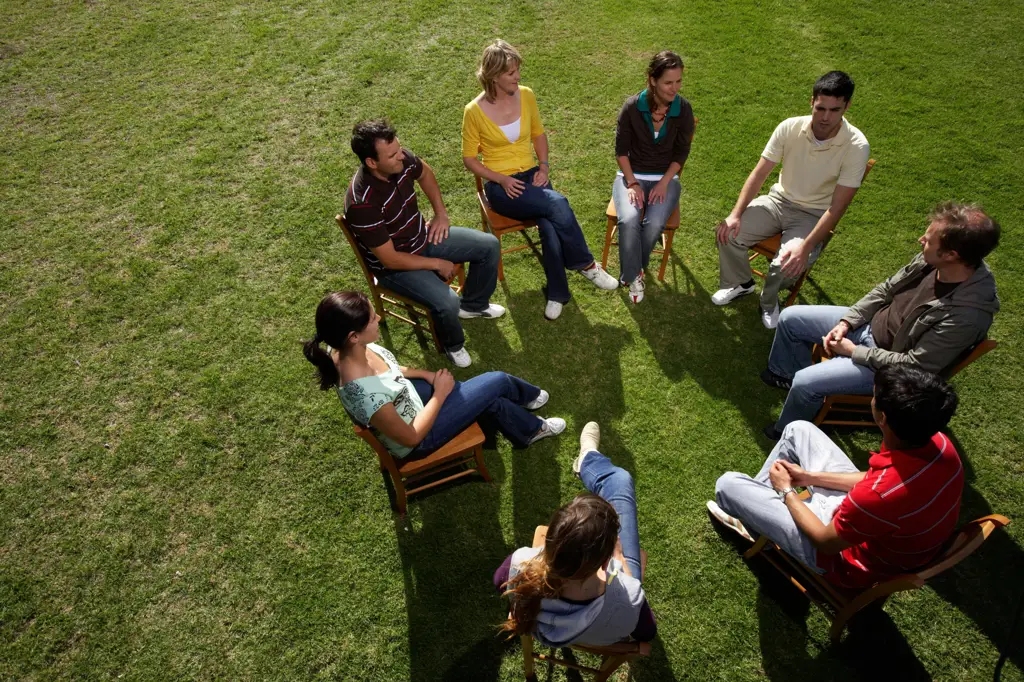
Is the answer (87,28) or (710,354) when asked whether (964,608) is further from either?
(87,28)

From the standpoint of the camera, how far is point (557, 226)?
503cm

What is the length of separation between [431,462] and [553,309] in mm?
2058

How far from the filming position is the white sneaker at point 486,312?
5141 millimetres

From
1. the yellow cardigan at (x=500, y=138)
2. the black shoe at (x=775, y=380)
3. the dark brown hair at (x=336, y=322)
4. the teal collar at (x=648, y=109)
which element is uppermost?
the teal collar at (x=648, y=109)

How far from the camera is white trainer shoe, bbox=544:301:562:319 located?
5152 millimetres

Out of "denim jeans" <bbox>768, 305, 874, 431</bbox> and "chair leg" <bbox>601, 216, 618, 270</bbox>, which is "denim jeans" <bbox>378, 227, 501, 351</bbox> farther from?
"denim jeans" <bbox>768, 305, 874, 431</bbox>

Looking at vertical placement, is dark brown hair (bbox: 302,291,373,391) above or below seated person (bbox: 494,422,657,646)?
above

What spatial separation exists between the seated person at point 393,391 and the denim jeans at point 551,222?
1385mm

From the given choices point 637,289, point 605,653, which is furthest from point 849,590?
point 637,289

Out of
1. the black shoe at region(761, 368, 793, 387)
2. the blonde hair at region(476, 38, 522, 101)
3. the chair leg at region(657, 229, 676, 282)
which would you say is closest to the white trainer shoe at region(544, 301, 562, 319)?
the chair leg at region(657, 229, 676, 282)

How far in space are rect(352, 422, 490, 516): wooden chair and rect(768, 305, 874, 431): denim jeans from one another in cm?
219

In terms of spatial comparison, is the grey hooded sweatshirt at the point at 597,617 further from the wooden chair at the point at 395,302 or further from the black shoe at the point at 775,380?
the black shoe at the point at 775,380

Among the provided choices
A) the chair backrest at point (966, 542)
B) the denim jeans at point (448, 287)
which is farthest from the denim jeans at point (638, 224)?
the chair backrest at point (966, 542)

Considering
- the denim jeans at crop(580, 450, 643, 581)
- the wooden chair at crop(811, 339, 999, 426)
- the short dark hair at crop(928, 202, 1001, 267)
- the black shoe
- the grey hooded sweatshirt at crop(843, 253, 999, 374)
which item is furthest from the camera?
the black shoe
